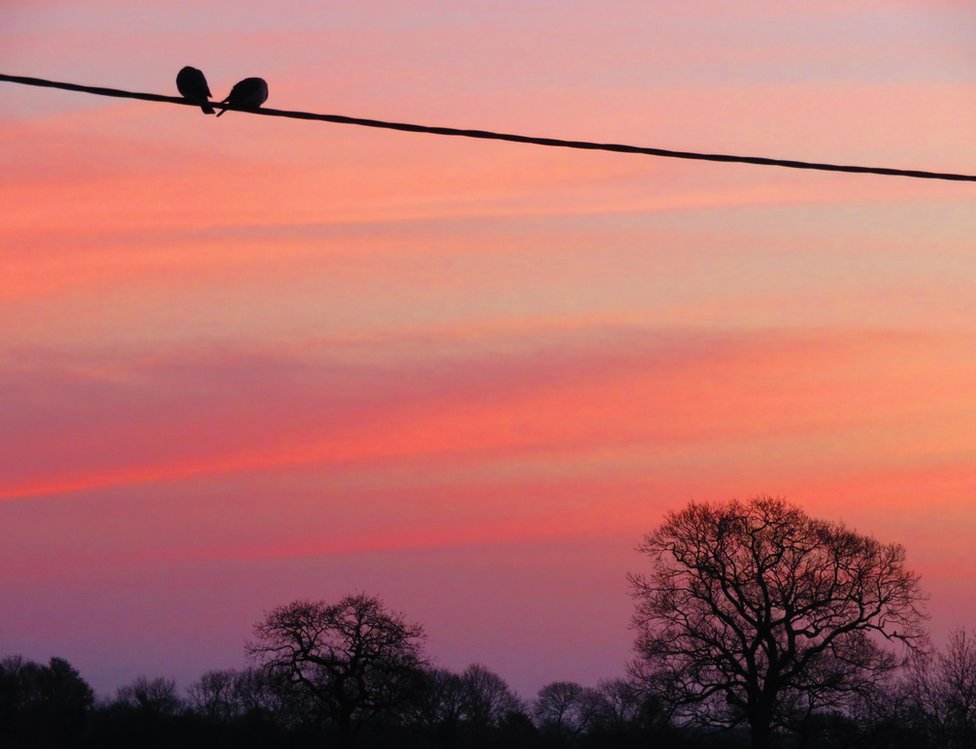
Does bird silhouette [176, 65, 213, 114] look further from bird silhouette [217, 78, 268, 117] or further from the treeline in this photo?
the treeline

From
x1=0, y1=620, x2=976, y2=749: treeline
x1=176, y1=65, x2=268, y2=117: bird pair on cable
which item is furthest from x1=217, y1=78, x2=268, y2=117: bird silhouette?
x1=0, y1=620, x2=976, y2=749: treeline

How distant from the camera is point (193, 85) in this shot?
1081 cm

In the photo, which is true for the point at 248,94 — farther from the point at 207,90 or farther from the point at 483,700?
the point at 483,700

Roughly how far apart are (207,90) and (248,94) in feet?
1.04

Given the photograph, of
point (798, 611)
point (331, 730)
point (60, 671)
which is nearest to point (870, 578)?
point (798, 611)

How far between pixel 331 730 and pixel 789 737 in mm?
27532

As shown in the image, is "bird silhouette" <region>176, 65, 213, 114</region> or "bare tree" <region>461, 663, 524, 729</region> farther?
"bare tree" <region>461, 663, 524, 729</region>

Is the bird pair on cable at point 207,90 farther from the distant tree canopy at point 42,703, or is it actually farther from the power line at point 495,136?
the distant tree canopy at point 42,703

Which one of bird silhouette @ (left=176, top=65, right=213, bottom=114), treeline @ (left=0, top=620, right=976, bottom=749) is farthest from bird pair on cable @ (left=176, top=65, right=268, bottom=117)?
treeline @ (left=0, top=620, right=976, bottom=749)

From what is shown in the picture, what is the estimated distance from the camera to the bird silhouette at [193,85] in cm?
1076

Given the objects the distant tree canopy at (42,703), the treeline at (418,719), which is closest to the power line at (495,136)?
the treeline at (418,719)

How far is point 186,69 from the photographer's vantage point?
1081cm

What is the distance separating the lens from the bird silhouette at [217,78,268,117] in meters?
10.8

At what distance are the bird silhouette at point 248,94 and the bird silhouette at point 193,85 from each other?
157mm
